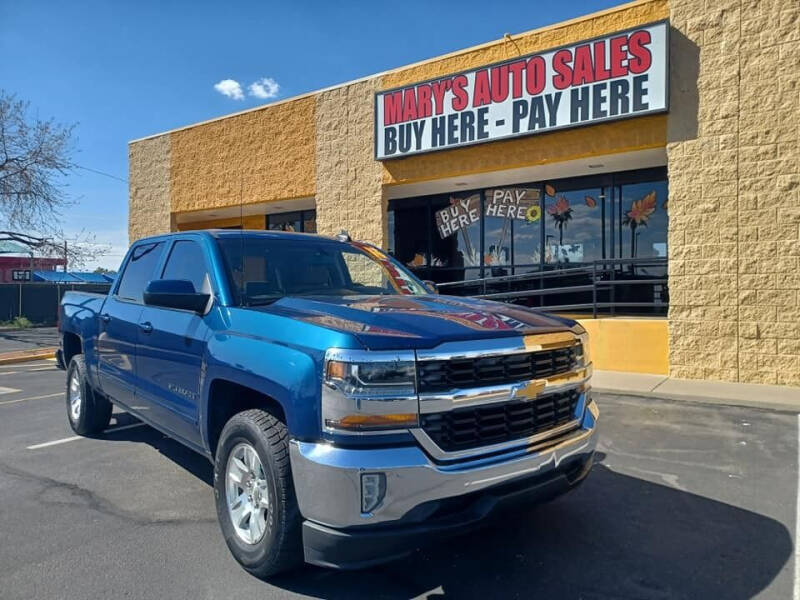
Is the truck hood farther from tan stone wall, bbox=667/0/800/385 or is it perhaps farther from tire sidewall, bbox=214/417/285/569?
tan stone wall, bbox=667/0/800/385

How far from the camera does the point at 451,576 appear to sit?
324 cm

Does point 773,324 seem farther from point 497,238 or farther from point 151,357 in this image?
point 151,357

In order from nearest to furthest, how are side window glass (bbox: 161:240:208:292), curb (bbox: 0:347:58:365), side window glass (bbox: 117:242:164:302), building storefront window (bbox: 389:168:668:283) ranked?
1. side window glass (bbox: 161:240:208:292)
2. side window glass (bbox: 117:242:164:302)
3. building storefront window (bbox: 389:168:668:283)
4. curb (bbox: 0:347:58:365)

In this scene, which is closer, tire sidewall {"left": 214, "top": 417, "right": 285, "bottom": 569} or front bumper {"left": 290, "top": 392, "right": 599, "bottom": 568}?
front bumper {"left": 290, "top": 392, "right": 599, "bottom": 568}

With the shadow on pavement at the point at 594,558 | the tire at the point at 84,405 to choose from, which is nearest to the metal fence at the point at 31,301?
the tire at the point at 84,405

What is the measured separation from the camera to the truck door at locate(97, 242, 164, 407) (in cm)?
487

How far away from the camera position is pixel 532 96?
10.7 meters

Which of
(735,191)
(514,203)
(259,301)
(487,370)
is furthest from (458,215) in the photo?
(487,370)

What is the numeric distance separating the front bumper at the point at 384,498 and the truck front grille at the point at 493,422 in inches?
4.0

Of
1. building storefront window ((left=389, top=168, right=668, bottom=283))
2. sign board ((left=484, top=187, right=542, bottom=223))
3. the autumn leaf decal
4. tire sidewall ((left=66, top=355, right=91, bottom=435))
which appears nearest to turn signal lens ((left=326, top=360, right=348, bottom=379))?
tire sidewall ((left=66, top=355, right=91, bottom=435))

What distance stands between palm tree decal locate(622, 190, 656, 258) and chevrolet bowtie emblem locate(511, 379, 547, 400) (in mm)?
10111

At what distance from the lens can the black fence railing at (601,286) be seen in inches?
460

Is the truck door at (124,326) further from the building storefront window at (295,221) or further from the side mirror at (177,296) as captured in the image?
the building storefront window at (295,221)

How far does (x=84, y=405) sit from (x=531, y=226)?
33.4 feet
